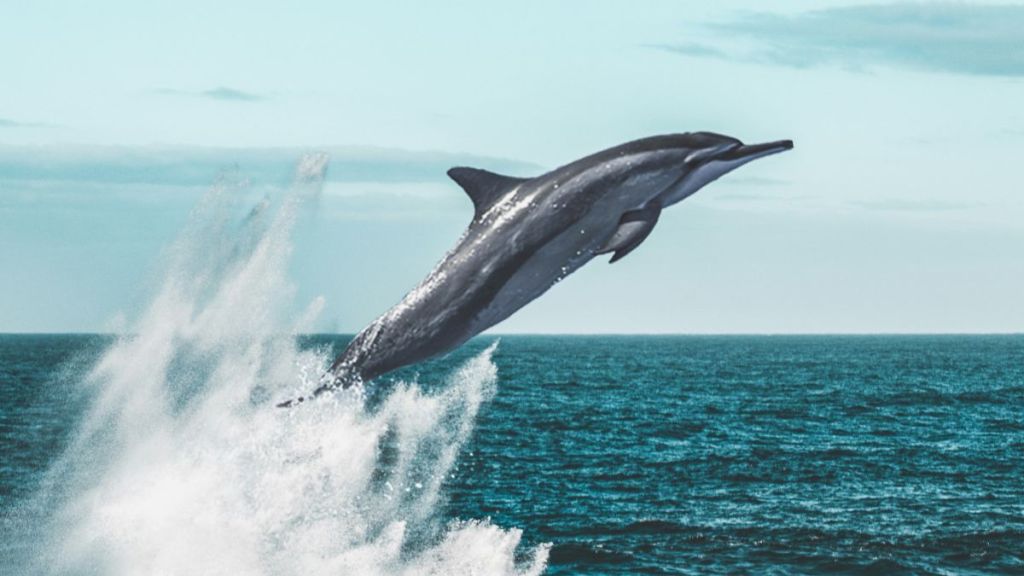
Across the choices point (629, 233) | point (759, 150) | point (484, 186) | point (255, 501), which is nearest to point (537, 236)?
point (629, 233)

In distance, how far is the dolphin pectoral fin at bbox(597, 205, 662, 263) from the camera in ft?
19.0

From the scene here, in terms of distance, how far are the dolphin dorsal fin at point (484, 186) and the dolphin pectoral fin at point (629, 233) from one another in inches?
22.7

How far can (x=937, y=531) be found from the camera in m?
56.5

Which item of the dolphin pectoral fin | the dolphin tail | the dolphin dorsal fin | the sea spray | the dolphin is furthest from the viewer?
the sea spray

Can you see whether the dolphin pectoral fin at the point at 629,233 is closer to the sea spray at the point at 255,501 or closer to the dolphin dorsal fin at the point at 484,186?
the dolphin dorsal fin at the point at 484,186

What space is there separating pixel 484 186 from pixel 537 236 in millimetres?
787

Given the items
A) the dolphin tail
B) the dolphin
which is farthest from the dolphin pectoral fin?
the dolphin tail

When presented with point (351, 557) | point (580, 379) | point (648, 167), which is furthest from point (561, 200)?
point (580, 379)

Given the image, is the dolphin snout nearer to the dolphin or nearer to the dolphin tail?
the dolphin

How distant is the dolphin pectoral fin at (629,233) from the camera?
578 cm

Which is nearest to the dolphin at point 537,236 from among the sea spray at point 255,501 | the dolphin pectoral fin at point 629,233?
the dolphin pectoral fin at point 629,233

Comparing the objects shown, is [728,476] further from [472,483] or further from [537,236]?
[537,236]

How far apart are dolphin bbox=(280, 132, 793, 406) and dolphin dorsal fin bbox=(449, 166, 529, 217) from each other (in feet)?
0.05

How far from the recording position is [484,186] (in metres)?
6.28
